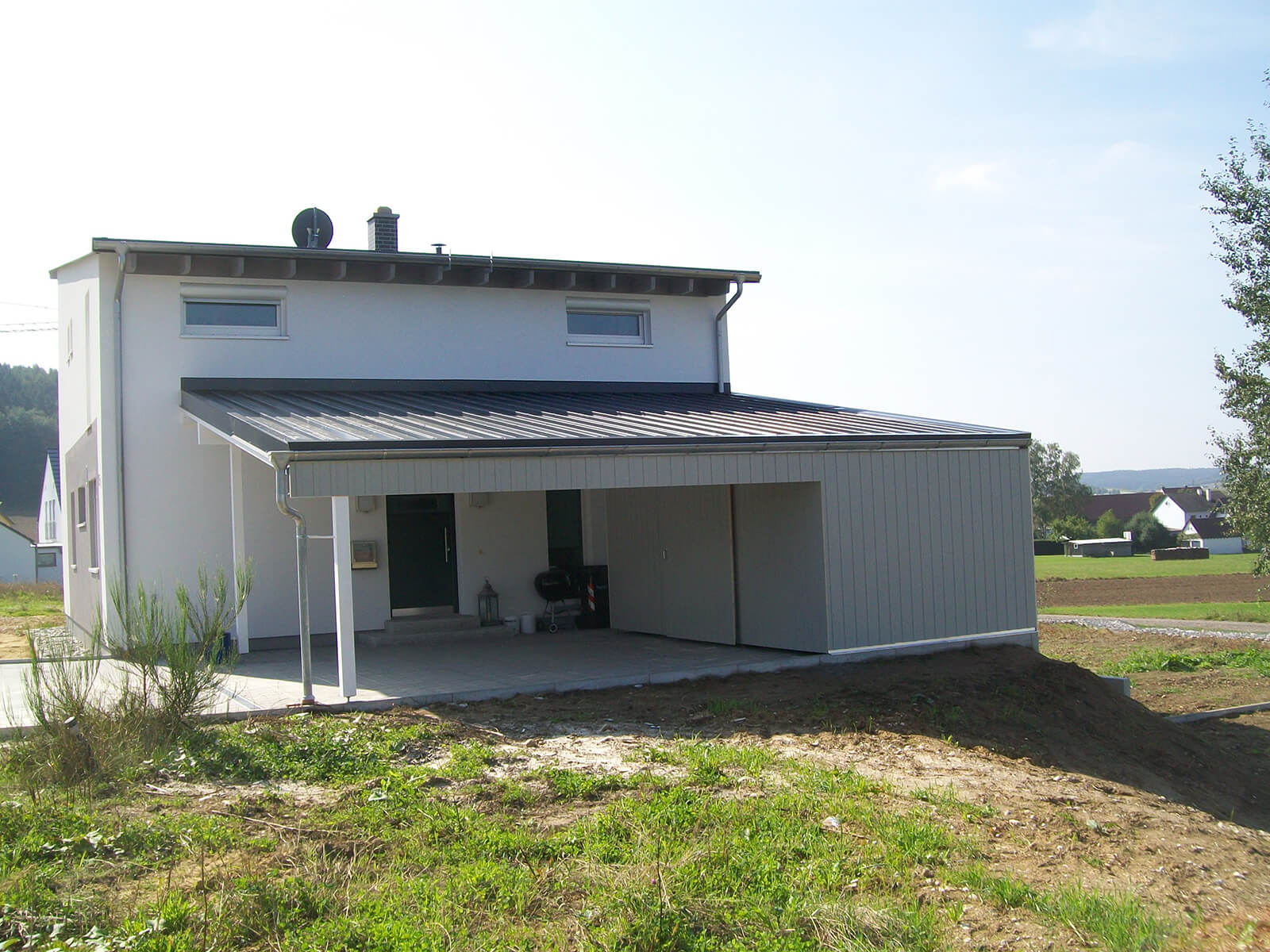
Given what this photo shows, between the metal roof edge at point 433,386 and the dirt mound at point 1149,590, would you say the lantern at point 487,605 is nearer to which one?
the metal roof edge at point 433,386

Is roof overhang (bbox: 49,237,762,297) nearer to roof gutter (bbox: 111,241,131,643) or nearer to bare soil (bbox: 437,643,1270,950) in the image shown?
roof gutter (bbox: 111,241,131,643)

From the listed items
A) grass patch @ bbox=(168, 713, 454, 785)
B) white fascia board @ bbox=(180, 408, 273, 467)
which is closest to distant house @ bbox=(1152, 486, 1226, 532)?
white fascia board @ bbox=(180, 408, 273, 467)

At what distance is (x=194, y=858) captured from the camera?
5.58 metres

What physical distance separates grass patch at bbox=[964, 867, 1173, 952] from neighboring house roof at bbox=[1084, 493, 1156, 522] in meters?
98.2

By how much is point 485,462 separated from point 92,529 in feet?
24.2

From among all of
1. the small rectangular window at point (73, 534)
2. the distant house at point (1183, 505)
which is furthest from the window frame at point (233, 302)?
the distant house at point (1183, 505)

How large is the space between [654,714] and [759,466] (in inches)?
130

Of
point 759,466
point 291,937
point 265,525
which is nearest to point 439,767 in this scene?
point 291,937

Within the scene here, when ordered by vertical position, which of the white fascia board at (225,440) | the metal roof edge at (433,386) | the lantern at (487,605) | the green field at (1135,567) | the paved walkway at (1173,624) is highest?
the metal roof edge at (433,386)

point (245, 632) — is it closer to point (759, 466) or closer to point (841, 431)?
point (759, 466)

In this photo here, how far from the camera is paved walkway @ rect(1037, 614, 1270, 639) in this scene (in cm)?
2192

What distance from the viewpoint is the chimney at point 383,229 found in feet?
52.0

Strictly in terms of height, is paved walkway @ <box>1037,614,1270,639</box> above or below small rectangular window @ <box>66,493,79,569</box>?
below

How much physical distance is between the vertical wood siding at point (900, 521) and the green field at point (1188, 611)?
545 inches
